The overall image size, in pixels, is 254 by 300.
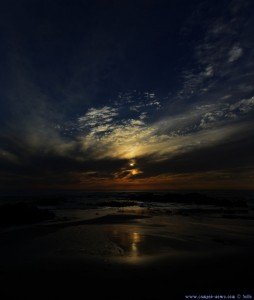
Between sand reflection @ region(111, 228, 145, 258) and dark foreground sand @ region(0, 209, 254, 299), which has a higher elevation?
sand reflection @ region(111, 228, 145, 258)

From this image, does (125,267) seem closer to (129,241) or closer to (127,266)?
(127,266)

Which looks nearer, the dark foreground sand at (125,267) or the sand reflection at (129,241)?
the dark foreground sand at (125,267)

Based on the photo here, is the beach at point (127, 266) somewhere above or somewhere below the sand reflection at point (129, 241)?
below

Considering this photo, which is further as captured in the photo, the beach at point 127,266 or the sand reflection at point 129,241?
the sand reflection at point 129,241

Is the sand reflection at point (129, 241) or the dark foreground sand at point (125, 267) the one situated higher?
the sand reflection at point (129, 241)

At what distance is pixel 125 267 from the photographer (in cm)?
1043

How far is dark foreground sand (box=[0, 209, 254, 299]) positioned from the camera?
26.9ft

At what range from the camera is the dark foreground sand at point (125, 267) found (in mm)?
8211

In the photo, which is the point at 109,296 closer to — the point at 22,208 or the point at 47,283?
the point at 47,283

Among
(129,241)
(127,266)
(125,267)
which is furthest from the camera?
(129,241)

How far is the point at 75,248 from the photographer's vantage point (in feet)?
46.1

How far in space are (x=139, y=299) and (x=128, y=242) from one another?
26.6 feet

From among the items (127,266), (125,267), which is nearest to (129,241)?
(127,266)

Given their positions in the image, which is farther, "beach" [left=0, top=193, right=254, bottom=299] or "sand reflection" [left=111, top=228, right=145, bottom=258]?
"sand reflection" [left=111, top=228, right=145, bottom=258]
